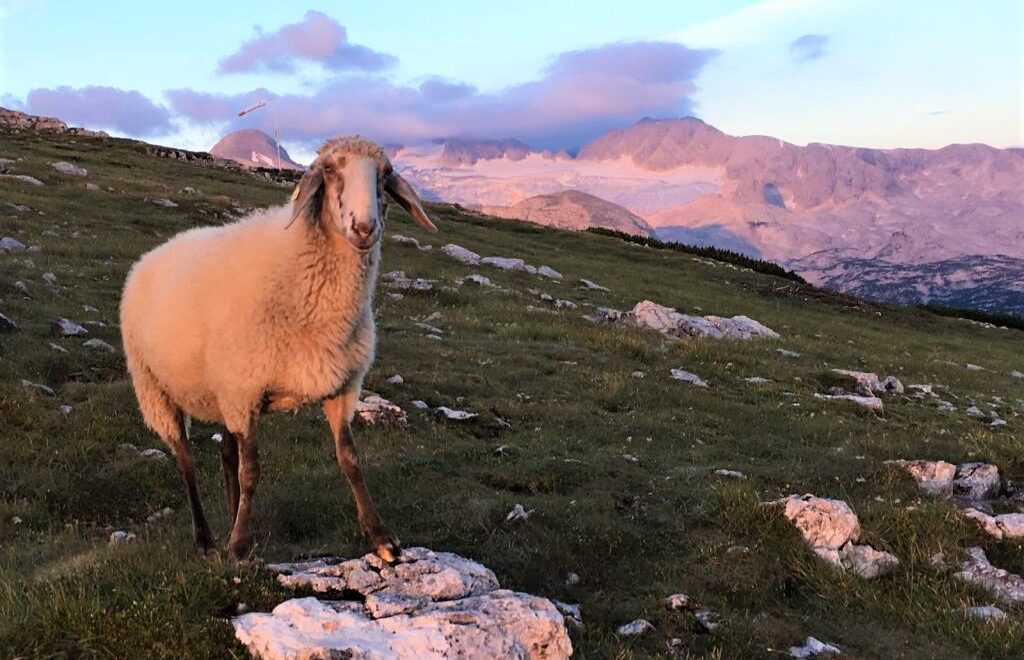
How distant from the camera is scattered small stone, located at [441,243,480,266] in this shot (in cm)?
3474

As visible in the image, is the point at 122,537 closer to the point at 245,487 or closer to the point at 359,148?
the point at 245,487

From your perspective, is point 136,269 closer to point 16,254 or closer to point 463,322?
point 463,322

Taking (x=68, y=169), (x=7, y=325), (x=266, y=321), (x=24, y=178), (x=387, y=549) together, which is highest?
(x=68, y=169)

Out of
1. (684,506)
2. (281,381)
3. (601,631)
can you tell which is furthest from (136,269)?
(684,506)

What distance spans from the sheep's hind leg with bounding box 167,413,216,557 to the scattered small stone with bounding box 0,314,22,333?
7774 millimetres

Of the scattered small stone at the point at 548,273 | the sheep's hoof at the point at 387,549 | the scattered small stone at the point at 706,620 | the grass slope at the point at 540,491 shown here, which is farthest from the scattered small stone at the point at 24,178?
the scattered small stone at the point at 706,620

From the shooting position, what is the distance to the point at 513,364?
669 inches

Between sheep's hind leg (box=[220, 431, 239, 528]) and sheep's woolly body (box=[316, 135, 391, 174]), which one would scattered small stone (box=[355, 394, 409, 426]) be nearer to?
sheep's hind leg (box=[220, 431, 239, 528])

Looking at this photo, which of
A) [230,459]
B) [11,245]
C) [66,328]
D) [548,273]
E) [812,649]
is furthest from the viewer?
[548,273]

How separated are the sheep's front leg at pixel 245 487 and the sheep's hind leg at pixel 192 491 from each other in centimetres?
40

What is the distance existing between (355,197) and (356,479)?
8.27 feet

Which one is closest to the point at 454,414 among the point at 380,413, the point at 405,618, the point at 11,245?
the point at 380,413

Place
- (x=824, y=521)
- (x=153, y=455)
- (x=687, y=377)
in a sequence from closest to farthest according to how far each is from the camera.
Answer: (x=824, y=521), (x=153, y=455), (x=687, y=377)

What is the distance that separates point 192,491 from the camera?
307 inches
